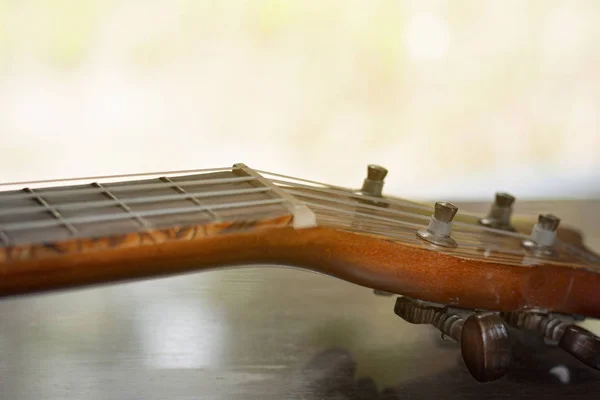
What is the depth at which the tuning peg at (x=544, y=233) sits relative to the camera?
896 mm

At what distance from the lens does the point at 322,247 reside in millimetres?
704

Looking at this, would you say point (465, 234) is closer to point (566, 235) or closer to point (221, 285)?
point (566, 235)

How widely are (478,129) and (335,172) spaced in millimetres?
355

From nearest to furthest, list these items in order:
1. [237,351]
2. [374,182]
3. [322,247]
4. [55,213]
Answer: [55,213]
[322,247]
[237,351]
[374,182]

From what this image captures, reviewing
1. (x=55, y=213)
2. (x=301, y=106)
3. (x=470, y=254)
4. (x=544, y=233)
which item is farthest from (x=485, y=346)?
(x=301, y=106)

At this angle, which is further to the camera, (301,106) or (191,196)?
(301,106)

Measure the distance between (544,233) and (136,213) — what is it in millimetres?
520

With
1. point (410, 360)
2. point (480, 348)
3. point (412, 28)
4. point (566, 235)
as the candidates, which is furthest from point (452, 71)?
point (480, 348)

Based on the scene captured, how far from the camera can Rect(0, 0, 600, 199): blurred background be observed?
143cm

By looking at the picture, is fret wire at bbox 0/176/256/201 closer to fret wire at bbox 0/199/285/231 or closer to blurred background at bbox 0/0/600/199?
fret wire at bbox 0/199/285/231

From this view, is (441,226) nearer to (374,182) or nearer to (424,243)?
(424,243)

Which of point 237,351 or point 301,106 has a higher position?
point 301,106

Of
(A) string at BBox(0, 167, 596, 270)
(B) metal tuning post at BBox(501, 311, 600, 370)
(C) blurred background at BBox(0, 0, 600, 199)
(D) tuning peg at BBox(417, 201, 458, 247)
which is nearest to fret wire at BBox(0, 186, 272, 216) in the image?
(A) string at BBox(0, 167, 596, 270)

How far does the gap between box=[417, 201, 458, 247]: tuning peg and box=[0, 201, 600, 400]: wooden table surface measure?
0.50 ft
